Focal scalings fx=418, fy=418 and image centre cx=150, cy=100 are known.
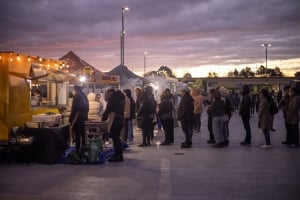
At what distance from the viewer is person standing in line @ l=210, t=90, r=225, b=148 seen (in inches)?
509

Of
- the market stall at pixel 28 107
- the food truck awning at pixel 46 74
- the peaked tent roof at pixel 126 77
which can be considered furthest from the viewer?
the peaked tent roof at pixel 126 77

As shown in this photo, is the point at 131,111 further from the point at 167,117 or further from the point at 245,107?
the point at 245,107

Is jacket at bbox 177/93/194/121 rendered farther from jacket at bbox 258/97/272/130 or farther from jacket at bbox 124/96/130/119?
jacket at bbox 258/97/272/130

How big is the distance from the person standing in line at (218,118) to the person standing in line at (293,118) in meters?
2.11

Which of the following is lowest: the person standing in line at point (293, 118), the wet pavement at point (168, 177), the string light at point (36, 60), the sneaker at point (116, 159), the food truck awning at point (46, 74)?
the wet pavement at point (168, 177)

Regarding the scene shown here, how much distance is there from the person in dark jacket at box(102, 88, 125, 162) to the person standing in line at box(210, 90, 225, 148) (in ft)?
11.8

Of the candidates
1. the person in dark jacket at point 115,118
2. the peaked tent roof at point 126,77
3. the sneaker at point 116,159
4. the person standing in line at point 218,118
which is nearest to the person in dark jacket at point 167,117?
the person standing in line at point 218,118

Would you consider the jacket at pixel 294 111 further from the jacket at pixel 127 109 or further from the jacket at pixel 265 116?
the jacket at pixel 127 109

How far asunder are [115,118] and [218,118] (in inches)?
154

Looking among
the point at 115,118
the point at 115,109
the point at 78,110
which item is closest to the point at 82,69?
the point at 78,110

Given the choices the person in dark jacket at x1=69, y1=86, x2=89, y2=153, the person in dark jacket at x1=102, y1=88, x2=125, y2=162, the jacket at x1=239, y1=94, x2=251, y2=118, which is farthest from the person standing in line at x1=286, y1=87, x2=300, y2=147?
the person in dark jacket at x1=69, y1=86, x2=89, y2=153

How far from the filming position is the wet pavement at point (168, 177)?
7.11 meters

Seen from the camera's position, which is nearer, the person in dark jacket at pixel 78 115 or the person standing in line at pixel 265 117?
the person in dark jacket at pixel 78 115

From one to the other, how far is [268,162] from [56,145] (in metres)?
5.20
